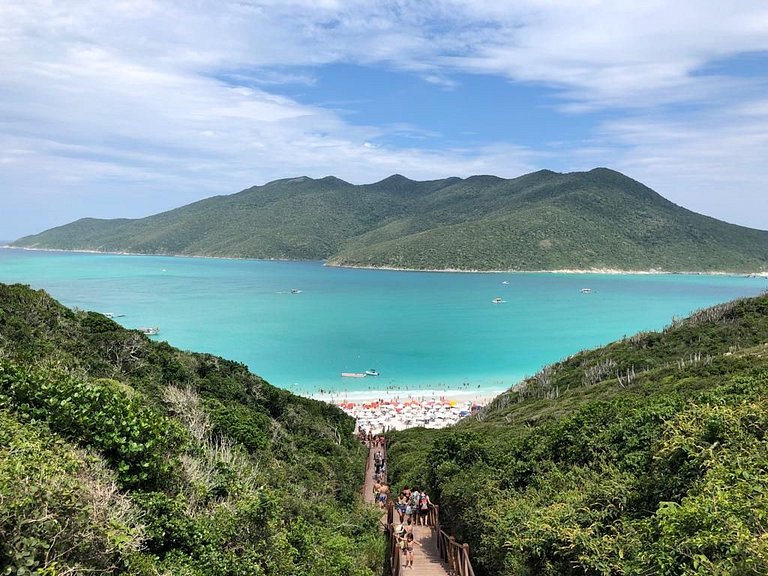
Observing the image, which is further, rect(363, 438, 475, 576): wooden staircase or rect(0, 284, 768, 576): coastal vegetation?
rect(363, 438, 475, 576): wooden staircase

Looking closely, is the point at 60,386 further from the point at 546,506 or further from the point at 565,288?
the point at 565,288

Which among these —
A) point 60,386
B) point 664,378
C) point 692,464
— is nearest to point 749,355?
point 664,378

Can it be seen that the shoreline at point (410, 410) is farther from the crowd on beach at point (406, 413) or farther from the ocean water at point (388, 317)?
the ocean water at point (388, 317)

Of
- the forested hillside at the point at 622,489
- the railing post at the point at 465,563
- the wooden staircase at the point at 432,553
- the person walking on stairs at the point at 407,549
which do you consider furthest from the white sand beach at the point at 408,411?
the railing post at the point at 465,563

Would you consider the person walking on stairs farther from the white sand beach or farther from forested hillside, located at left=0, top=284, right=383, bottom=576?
the white sand beach

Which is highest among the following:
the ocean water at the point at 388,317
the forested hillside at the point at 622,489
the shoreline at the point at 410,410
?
the forested hillside at the point at 622,489

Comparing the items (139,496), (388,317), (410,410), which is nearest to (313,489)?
(139,496)

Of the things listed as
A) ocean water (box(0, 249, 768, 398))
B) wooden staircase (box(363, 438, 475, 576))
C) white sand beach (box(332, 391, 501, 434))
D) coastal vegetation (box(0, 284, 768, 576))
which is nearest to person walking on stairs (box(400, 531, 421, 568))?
wooden staircase (box(363, 438, 475, 576))
